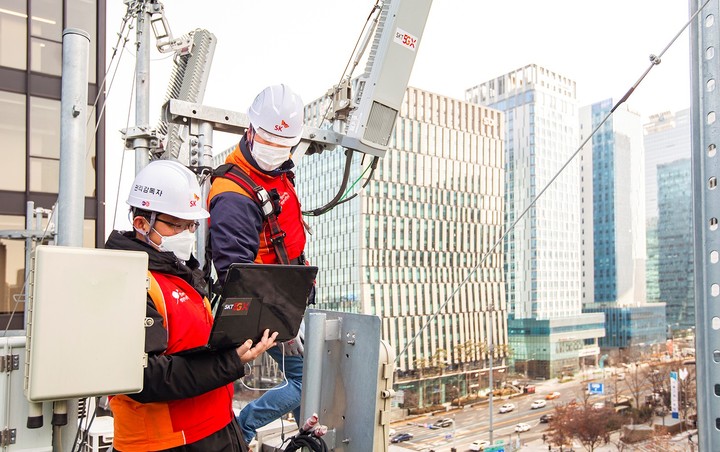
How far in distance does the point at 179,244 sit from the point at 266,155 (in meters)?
0.65

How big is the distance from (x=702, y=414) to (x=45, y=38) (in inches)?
498

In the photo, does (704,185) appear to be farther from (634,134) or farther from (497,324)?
(634,134)

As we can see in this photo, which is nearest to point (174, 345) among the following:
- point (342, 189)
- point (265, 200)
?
point (265, 200)

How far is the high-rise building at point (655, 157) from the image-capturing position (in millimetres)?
77438

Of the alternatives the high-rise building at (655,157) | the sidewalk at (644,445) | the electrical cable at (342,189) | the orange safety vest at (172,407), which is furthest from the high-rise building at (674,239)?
the orange safety vest at (172,407)

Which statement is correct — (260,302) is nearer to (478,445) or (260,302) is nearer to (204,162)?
(204,162)

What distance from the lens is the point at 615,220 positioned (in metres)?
88.2

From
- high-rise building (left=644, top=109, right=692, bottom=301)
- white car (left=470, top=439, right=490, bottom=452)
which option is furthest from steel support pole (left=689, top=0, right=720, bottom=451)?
high-rise building (left=644, top=109, right=692, bottom=301)

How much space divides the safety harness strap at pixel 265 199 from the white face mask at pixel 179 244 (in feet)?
1.37

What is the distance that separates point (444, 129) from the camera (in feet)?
231

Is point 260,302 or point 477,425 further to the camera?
point 477,425

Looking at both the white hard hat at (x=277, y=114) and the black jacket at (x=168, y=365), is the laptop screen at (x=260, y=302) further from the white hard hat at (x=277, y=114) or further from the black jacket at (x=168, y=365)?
the white hard hat at (x=277, y=114)

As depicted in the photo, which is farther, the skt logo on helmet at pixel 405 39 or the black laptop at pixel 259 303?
the skt logo on helmet at pixel 405 39

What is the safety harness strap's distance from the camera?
238 cm
